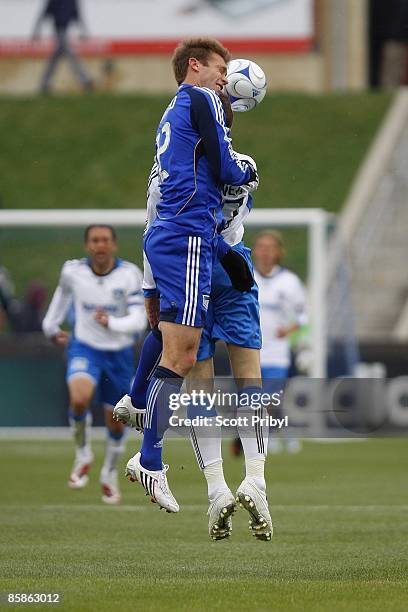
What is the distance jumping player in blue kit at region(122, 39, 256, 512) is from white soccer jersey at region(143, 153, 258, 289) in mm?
93

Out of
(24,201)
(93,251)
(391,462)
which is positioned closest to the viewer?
(93,251)

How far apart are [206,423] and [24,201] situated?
77.4 ft

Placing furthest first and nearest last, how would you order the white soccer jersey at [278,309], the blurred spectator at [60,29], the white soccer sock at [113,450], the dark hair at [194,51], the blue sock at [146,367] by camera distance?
the blurred spectator at [60,29] → the white soccer jersey at [278,309] → the white soccer sock at [113,450] → the blue sock at [146,367] → the dark hair at [194,51]

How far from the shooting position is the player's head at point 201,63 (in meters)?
8.28

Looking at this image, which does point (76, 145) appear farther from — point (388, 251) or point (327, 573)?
point (327, 573)

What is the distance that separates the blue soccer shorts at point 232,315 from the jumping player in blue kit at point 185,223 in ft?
1.10

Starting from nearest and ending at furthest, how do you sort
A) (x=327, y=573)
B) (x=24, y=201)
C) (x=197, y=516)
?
(x=327, y=573) → (x=197, y=516) → (x=24, y=201)

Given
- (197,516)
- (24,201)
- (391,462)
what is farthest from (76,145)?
(197,516)

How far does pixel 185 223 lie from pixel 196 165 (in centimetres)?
30

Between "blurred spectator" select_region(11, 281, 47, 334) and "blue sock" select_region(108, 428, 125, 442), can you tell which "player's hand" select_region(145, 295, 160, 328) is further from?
"blurred spectator" select_region(11, 281, 47, 334)

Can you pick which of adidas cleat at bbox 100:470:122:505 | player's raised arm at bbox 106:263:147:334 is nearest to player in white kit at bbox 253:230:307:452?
player's raised arm at bbox 106:263:147:334

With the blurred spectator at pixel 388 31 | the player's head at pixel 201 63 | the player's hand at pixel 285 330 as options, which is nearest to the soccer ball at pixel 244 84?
the player's head at pixel 201 63

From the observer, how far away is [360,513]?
36.6ft

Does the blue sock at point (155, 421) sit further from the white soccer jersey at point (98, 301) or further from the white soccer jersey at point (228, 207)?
the white soccer jersey at point (98, 301)
